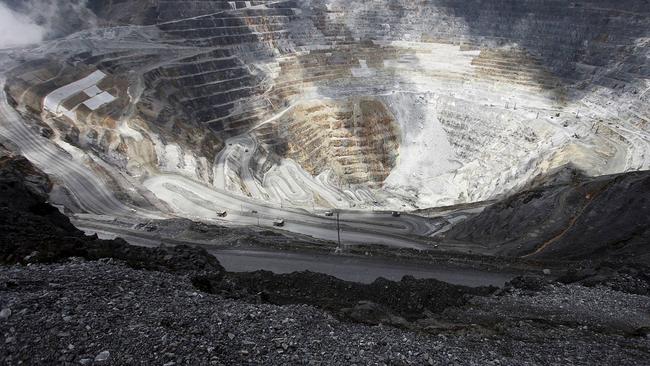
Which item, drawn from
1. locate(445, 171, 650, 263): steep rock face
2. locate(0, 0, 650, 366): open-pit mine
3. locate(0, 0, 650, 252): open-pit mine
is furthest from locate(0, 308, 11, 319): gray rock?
locate(0, 0, 650, 252): open-pit mine

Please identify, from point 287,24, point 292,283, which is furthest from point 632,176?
point 287,24

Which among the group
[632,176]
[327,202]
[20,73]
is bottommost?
[327,202]

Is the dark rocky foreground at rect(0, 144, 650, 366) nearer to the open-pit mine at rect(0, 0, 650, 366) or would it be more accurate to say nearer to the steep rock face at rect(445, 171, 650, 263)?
the open-pit mine at rect(0, 0, 650, 366)

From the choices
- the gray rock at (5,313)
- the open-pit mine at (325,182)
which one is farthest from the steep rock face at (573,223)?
the gray rock at (5,313)

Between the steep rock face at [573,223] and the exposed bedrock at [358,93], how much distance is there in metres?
14.1

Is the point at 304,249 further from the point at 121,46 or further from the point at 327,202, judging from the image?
the point at 121,46

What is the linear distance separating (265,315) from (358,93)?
2555 inches

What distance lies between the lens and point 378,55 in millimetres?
81625

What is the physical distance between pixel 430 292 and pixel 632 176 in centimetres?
2416

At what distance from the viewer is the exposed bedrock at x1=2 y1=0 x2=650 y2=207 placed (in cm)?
5422

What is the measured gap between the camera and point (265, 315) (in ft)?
43.3

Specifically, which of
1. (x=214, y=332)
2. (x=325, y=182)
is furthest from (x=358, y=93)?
(x=214, y=332)

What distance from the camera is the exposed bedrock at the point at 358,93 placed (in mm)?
54219

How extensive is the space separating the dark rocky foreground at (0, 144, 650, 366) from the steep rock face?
8.85 meters
